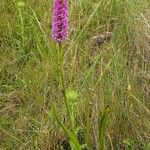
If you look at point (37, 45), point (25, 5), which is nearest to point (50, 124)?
point (37, 45)

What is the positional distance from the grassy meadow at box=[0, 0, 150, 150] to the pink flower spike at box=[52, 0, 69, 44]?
0.29m

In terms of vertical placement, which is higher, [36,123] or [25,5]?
[25,5]

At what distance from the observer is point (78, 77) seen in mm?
2275

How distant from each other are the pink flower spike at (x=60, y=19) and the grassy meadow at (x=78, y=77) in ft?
0.96

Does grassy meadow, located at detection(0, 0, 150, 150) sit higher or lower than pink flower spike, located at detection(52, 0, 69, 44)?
lower

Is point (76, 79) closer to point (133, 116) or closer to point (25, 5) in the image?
point (133, 116)

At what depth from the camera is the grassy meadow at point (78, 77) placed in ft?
6.32

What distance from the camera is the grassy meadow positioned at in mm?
1928

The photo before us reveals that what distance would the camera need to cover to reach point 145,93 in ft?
6.79

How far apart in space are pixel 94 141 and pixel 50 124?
0.80 feet

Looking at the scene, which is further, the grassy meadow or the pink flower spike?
the grassy meadow

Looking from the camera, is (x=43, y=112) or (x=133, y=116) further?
(x=43, y=112)

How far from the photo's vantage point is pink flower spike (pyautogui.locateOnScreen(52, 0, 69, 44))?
1.46m

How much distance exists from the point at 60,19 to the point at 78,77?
834 millimetres
